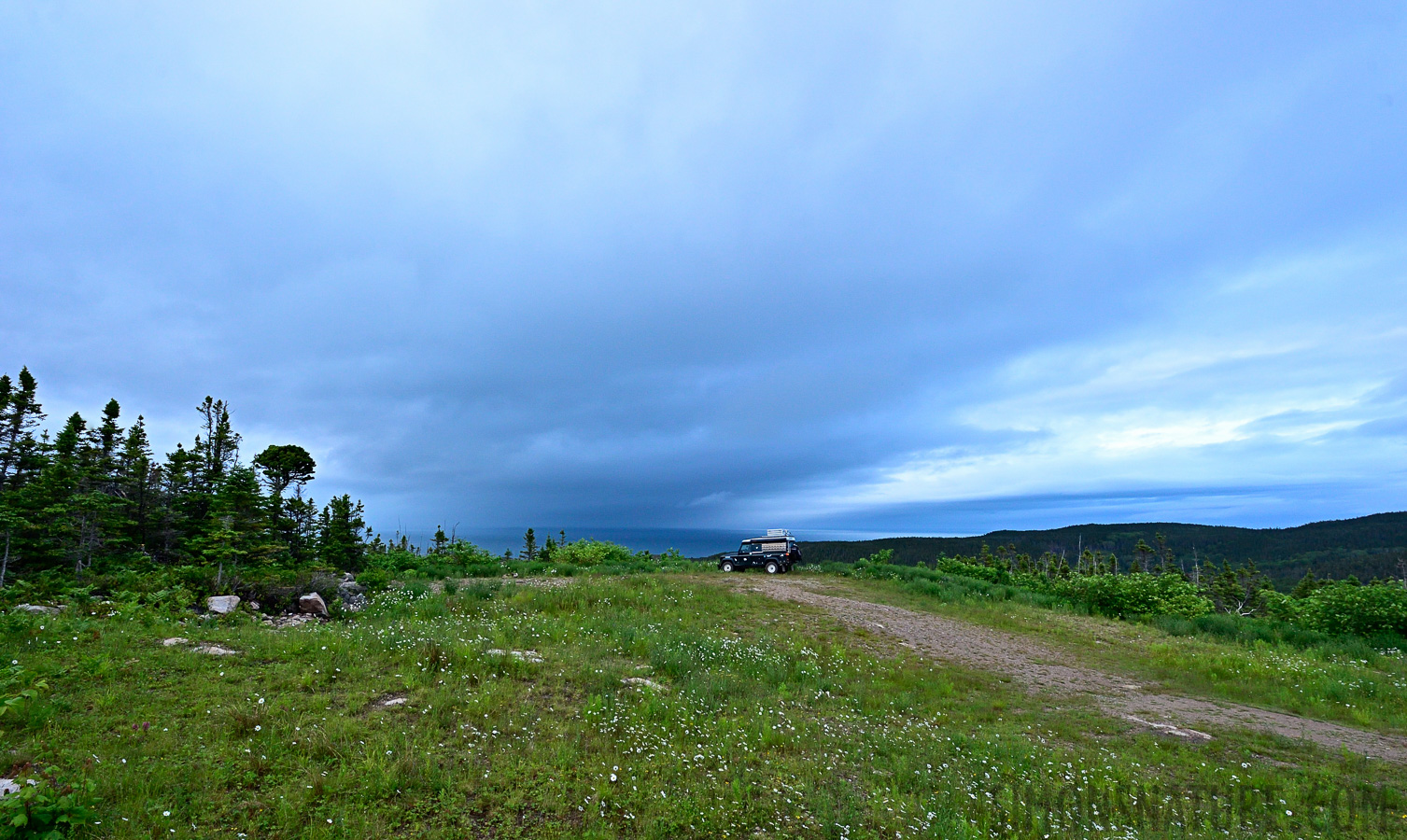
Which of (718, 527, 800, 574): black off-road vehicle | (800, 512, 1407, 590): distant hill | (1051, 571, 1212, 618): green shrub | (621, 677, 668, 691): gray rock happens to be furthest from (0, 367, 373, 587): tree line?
(800, 512, 1407, 590): distant hill

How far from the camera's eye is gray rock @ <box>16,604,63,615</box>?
9.77 meters

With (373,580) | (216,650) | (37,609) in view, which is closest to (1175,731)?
(216,650)

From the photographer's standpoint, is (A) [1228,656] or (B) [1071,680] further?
(A) [1228,656]

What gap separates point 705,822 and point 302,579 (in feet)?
47.5

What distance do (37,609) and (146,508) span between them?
15.8m

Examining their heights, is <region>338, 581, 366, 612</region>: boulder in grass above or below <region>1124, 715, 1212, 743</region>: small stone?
above

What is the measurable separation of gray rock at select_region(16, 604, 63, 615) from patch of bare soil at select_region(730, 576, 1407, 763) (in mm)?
17071

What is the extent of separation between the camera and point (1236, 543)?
170 m

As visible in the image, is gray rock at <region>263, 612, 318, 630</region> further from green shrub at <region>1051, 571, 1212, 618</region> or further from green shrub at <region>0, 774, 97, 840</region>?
green shrub at <region>1051, 571, 1212, 618</region>

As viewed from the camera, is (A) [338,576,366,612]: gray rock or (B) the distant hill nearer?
(A) [338,576,366,612]: gray rock

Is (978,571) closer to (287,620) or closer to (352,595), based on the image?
(352,595)

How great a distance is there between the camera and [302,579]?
49.5 ft

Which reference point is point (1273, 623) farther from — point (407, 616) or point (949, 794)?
point (407, 616)

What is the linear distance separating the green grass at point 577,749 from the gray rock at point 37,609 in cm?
55
